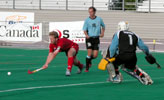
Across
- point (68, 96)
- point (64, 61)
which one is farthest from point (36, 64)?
point (68, 96)

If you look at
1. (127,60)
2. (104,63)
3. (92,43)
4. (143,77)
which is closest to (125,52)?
(127,60)

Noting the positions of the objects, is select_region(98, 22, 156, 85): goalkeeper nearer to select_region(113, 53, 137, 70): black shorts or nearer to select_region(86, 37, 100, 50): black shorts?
select_region(113, 53, 137, 70): black shorts

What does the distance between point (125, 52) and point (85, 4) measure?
27863mm

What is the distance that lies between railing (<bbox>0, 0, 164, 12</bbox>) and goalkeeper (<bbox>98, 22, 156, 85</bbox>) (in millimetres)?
25378

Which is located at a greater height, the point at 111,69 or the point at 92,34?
the point at 92,34

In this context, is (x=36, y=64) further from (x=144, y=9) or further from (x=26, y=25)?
(x=144, y=9)

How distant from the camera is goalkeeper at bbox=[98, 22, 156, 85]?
38.6 ft

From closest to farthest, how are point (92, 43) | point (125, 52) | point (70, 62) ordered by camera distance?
point (125, 52), point (70, 62), point (92, 43)

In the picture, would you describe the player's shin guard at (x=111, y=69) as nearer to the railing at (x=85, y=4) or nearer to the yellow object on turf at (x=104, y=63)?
the yellow object on turf at (x=104, y=63)

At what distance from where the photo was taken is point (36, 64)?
58.8 feet

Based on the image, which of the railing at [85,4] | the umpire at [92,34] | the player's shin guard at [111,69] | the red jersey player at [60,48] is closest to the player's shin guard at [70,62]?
the red jersey player at [60,48]

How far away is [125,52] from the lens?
1180cm

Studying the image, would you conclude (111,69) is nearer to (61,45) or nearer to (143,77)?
(143,77)

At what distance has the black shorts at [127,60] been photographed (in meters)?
11.8
